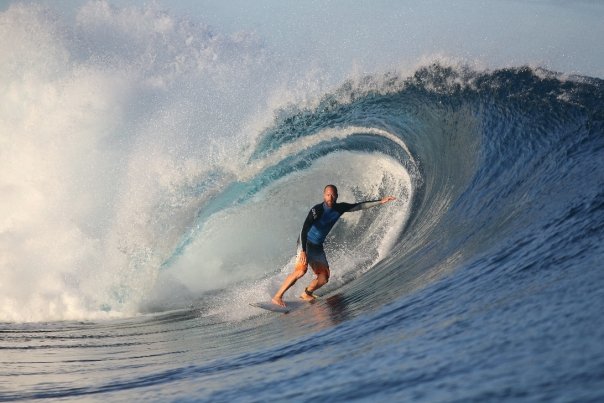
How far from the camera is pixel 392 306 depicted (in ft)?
19.2

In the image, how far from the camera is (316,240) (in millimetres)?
8562

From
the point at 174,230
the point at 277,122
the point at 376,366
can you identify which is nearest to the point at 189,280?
the point at 174,230

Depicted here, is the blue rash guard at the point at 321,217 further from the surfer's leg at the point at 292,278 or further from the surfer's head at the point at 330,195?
the surfer's leg at the point at 292,278

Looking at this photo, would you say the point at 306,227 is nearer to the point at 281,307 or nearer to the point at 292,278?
the point at 292,278

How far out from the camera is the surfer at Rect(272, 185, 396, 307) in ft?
27.5

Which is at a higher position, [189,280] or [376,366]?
[189,280]

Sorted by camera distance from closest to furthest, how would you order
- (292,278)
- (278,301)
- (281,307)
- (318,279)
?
(281,307) → (278,301) → (292,278) → (318,279)

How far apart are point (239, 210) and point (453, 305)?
9.27m

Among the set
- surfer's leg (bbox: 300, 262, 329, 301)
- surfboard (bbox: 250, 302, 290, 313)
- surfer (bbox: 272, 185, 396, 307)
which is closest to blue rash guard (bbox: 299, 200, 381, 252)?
surfer (bbox: 272, 185, 396, 307)

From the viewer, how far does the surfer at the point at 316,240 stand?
838 centimetres

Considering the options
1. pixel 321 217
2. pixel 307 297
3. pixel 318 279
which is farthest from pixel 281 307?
pixel 321 217

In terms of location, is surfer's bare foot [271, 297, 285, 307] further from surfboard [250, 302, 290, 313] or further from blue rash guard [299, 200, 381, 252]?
blue rash guard [299, 200, 381, 252]

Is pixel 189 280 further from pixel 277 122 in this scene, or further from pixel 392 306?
pixel 392 306

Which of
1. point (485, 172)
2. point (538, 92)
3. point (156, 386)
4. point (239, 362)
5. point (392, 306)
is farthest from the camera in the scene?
point (538, 92)
